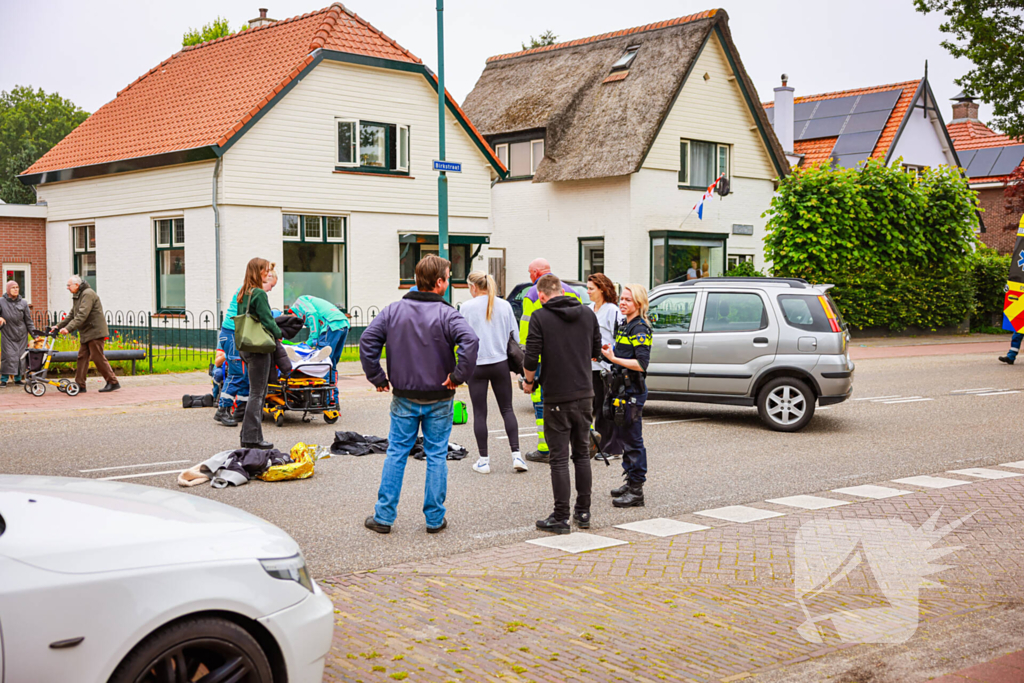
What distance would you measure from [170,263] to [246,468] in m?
16.3

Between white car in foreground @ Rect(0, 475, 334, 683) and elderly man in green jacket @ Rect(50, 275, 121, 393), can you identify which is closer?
white car in foreground @ Rect(0, 475, 334, 683)

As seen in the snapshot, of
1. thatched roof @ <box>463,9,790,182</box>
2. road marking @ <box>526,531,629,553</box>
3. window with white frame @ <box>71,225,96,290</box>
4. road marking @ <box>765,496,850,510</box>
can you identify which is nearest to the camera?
road marking @ <box>526,531,629,553</box>

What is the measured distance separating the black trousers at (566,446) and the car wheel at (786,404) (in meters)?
5.46

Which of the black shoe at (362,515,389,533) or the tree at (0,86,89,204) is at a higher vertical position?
the tree at (0,86,89,204)

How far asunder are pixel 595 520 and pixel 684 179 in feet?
79.4

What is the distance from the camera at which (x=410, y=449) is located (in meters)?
6.88

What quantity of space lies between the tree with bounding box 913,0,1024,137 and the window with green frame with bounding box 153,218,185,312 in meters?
18.5

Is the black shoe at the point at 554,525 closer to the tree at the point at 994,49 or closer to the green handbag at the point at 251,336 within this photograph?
the green handbag at the point at 251,336

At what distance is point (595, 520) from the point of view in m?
7.41

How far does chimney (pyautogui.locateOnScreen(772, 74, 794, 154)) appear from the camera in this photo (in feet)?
120

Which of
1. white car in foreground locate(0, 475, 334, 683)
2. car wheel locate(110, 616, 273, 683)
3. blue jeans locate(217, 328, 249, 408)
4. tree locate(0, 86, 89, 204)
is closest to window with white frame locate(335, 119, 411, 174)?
blue jeans locate(217, 328, 249, 408)

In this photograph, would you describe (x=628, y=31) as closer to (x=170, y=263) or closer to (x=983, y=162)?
(x=170, y=263)

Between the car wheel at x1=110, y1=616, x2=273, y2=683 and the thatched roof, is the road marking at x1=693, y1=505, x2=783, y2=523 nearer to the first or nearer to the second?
the car wheel at x1=110, y1=616, x2=273, y2=683

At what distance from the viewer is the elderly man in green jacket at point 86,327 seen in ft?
48.2
